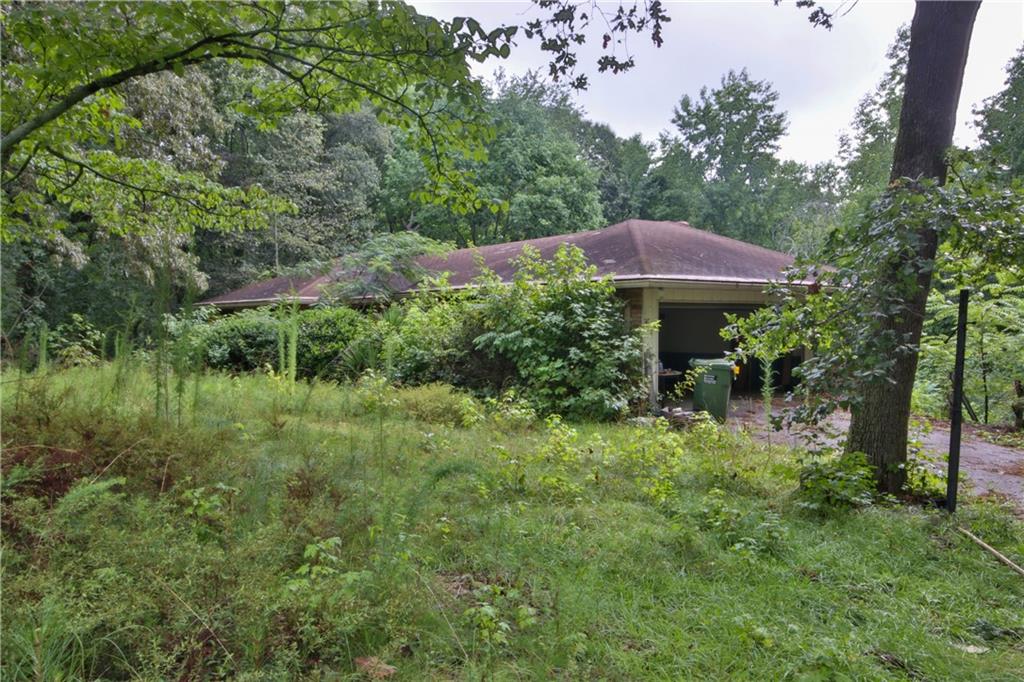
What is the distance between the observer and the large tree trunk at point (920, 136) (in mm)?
4246

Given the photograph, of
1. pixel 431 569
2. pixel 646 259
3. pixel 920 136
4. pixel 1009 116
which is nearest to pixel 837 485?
pixel 920 136

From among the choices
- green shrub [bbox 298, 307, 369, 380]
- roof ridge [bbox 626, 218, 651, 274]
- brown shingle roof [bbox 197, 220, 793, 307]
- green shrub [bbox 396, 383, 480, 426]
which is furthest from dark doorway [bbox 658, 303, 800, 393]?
green shrub [bbox 396, 383, 480, 426]

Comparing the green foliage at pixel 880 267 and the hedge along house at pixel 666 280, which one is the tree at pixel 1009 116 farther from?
the green foliage at pixel 880 267

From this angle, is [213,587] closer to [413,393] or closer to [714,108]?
[413,393]

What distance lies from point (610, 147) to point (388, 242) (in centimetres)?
2460

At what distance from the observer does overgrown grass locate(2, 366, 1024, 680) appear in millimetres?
1965

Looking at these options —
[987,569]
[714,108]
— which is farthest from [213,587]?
[714,108]

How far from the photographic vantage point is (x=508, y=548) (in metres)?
3.24

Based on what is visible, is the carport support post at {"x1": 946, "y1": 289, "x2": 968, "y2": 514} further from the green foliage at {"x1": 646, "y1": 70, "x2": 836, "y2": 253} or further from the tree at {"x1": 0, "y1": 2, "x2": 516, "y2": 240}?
the green foliage at {"x1": 646, "y1": 70, "x2": 836, "y2": 253}

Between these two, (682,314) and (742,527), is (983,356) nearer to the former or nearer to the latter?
(682,314)

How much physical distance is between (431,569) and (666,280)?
6796 mm

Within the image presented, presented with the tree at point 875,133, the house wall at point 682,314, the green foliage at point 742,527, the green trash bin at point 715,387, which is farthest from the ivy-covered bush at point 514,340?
the tree at point 875,133

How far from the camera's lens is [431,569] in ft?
9.46

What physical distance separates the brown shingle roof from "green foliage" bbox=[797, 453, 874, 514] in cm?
469
